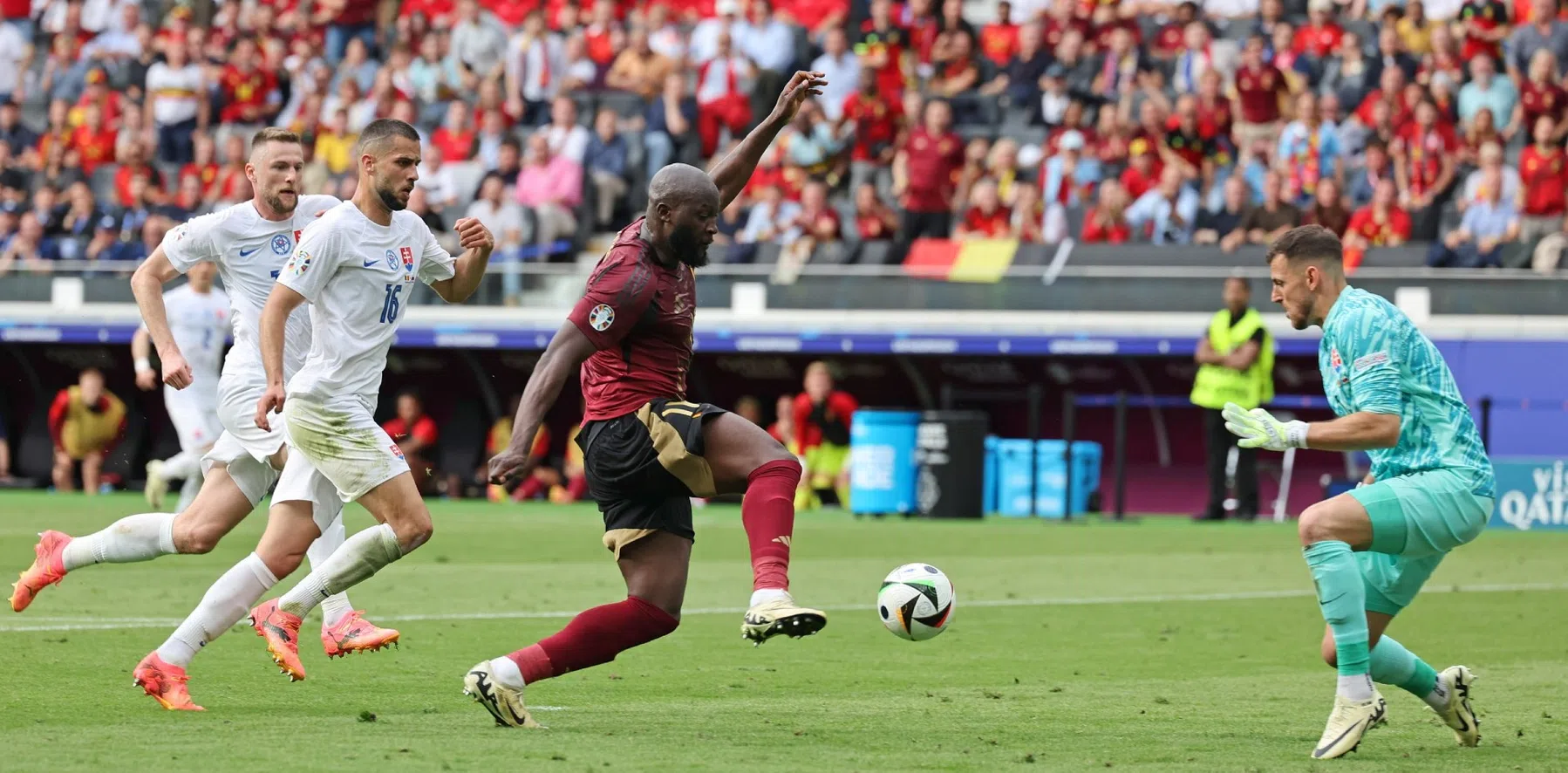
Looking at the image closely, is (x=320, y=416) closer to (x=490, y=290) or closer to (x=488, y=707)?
(x=488, y=707)

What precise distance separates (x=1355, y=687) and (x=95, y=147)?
23667 mm

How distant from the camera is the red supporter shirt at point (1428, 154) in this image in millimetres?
20812

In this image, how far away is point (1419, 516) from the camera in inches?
264

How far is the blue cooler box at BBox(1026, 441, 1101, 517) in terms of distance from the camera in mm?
20719

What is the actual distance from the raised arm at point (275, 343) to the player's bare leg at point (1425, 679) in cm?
374

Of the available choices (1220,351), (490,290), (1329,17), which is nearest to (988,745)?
(1220,351)

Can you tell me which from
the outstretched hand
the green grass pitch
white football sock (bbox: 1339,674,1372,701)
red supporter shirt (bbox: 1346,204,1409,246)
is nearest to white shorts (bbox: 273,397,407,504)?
the green grass pitch

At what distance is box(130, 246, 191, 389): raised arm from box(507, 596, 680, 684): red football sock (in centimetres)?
214

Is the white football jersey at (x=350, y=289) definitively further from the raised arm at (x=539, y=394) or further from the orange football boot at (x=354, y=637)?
the raised arm at (x=539, y=394)

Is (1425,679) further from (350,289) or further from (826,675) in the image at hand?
(350,289)

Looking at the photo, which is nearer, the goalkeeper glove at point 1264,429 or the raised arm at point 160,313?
the goalkeeper glove at point 1264,429

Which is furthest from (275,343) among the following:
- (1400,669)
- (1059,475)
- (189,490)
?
(1059,475)

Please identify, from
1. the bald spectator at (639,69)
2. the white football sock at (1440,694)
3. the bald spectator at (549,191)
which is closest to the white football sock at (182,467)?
the bald spectator at (549,191)

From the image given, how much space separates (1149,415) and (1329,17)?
5004 millimetres
